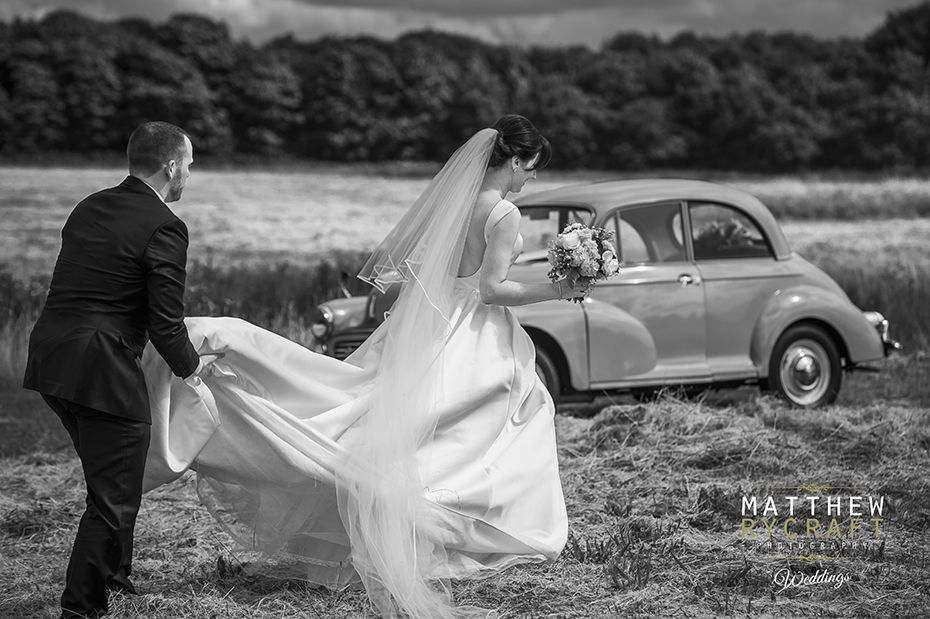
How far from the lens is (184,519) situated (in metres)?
6.16

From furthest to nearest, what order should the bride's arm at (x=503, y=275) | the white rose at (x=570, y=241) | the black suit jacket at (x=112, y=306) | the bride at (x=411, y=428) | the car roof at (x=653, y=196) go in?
the car roof at (x=653, y=196) → the white rose at (x=570, y=241) → the bride's arm at (x=503, y=275) → the bride at (x=411, y=428) → the black suit jacket at (x=112, y=306)

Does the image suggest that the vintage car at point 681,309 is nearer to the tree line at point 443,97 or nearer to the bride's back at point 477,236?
the bride's back at point 477,236

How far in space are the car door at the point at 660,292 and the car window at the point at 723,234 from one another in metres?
0.17

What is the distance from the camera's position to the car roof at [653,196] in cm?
870

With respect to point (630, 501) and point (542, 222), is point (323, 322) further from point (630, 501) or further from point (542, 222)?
point (630, 501)

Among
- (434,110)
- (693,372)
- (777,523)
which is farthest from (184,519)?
(434,110)

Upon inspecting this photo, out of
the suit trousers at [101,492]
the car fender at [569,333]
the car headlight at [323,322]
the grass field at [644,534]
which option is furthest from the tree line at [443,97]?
the suit trousers at [101,492]

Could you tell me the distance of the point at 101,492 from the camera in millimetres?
4180

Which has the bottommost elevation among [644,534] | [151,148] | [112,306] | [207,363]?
[644,534]

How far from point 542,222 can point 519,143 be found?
4.02m

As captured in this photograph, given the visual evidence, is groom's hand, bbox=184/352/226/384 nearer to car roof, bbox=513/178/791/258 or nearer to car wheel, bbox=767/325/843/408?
car roof, bbox=513/178/791/258

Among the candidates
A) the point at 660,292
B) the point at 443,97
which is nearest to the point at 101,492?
the point at 660,292

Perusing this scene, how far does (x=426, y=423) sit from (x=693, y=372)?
14.6 ft

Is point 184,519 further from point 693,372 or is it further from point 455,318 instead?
point 693,372
